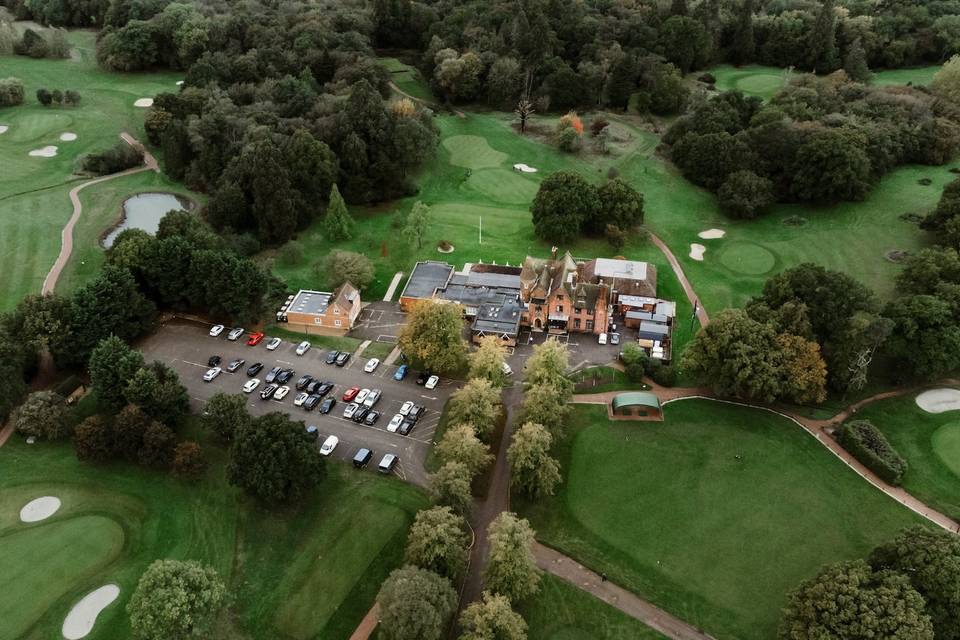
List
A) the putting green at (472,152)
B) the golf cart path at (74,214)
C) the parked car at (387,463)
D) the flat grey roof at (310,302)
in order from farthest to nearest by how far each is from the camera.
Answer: the putting green at (472,152) < the golf cart path at (74,214) < the flat grey roof at (310,302) < the parked car at (387,463)

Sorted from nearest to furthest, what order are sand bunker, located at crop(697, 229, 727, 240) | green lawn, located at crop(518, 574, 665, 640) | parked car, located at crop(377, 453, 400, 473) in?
green lawn, located at crop(518, 574, 665, 640) < parked car, located at crop(377, 453, 400, 473) < sand bunker, located at crop(697, 229, 727, 240)

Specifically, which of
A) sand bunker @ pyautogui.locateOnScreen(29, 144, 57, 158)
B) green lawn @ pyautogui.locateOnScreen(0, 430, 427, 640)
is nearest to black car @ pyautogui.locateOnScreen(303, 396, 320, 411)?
green lawn @ pyautogui.locateOnScreen(0, 430, 427, 640)

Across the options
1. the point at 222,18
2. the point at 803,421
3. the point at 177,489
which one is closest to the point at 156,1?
the point at 222,18

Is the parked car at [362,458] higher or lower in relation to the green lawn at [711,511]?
higher

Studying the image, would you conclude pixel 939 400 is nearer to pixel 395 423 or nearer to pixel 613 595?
pixel 613 595

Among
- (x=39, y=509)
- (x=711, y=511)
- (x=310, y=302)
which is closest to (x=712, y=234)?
(x=711, y=511)

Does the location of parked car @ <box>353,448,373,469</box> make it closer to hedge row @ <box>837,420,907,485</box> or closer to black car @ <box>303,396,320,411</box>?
black car @ <box>303,396,320,411</box>

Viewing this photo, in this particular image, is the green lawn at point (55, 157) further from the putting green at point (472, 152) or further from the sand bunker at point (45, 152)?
the putting green at point (472, 152)

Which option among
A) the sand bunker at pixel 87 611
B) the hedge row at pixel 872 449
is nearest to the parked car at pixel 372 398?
the sand bunker at pixel 87 611
